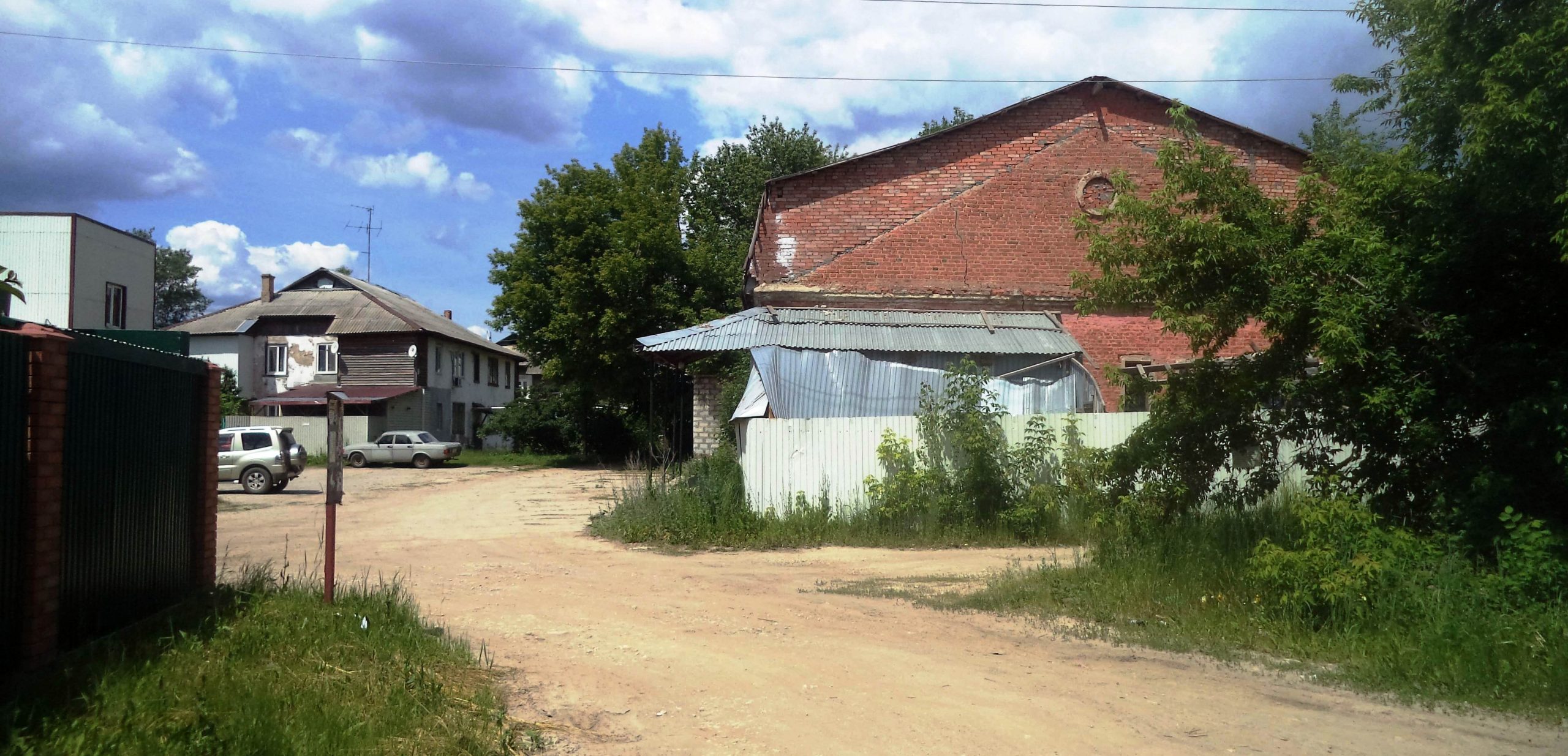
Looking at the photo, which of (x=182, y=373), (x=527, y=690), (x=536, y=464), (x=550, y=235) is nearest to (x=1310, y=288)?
(x=527, y=690)

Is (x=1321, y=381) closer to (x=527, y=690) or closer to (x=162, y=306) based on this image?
(x=527, y=690)

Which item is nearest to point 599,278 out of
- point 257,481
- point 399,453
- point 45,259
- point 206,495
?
point 399,453

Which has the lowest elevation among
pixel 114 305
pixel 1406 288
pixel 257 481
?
pixel 257 481

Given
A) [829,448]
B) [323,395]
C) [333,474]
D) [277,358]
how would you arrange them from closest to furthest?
1. [333,474]
2. [829,448]
3. [323,395]
4. [277,358]

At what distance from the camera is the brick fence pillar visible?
2331cm

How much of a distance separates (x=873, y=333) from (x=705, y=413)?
5.56m

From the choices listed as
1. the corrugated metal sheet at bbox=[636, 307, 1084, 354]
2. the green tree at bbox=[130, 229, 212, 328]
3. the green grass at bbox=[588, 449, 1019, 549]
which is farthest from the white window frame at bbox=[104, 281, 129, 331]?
the green tree at bbox=[130, 229, 212, 328]

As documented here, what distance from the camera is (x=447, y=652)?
678 centimetres

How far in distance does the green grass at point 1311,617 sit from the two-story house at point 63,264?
85.0ft

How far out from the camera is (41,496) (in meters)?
5.42

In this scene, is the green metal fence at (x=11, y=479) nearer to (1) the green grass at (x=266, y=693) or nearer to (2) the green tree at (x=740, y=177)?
(1) the green grass at (x=266, y=693)

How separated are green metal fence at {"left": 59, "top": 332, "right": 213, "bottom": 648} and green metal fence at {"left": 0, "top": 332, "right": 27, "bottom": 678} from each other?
20.8 inches

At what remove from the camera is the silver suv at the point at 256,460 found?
83.1 feet

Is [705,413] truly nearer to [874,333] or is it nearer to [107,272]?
[874,333]
